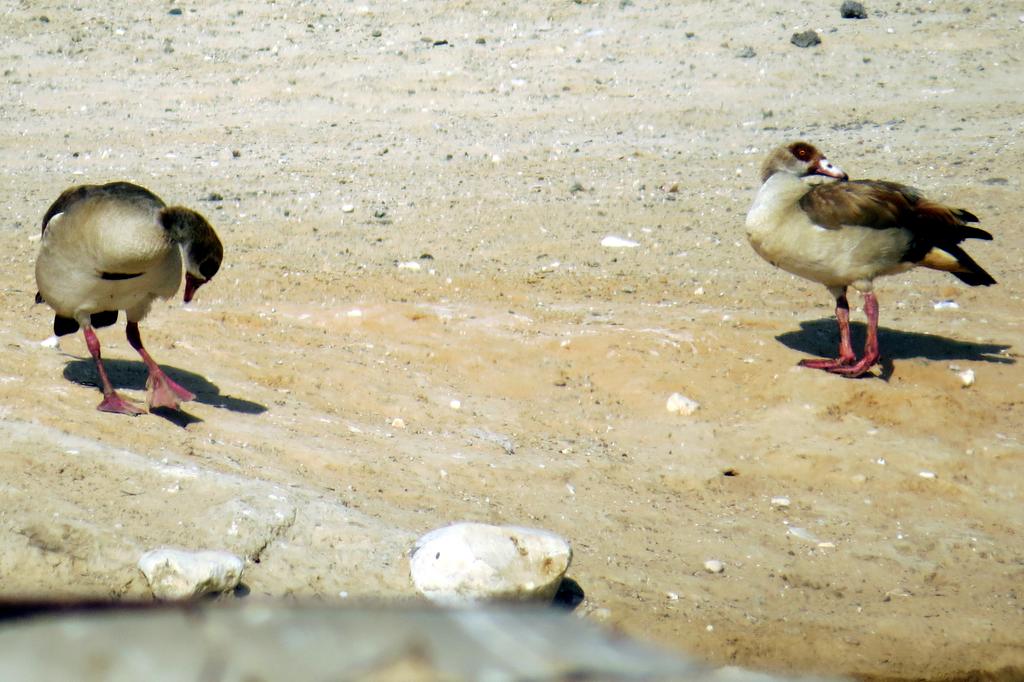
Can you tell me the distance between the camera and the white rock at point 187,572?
14.5 feet

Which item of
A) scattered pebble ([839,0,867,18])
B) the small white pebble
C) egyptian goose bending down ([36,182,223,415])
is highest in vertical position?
egyptian goose bending down ([36,182,223,415])

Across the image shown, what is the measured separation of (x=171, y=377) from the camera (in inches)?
271

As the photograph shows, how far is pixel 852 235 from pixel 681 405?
159cm

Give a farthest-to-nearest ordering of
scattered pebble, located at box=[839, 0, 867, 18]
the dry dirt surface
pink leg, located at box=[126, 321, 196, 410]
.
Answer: scattered pebble, located at box=[839, 0, 867, 18], pink leg, located at box=[126, 321, 196, 410], the dry dirt surface

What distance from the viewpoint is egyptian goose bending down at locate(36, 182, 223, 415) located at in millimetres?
6012

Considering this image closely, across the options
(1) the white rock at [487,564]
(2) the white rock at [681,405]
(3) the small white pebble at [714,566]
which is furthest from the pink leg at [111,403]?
(2) the white rock at [681,405]

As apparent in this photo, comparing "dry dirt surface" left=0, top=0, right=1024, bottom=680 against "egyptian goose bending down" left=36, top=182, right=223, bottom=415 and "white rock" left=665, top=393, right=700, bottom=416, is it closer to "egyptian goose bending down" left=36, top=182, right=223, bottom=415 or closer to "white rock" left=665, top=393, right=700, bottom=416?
"white rock" left=665, top=393, right=700, bottom=416

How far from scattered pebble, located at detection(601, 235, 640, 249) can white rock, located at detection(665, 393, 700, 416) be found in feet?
10.2

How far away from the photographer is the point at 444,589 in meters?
4.77

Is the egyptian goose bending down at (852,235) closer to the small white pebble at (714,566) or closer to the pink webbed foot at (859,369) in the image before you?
the pink webbed foot at (859,369)

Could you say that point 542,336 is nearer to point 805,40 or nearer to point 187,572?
point 187,572

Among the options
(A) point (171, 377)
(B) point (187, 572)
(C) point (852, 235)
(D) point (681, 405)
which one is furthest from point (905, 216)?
(B) point (187, 572)

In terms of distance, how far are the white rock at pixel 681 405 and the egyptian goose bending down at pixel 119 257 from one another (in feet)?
9.02

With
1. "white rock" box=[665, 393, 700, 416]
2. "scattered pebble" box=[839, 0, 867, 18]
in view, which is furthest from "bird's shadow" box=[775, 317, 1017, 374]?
"scattered pebble" box=[839, 0, 867, 18]
